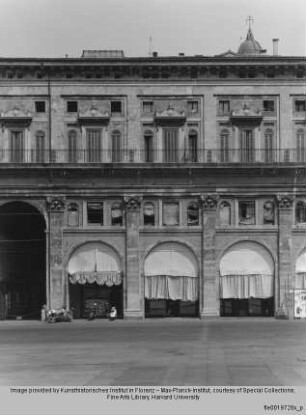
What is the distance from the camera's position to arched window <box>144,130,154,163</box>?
66.4m

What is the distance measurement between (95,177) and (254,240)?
1224 centimetres

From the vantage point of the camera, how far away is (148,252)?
65625 millimetres

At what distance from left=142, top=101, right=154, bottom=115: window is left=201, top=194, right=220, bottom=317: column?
744 centimetres

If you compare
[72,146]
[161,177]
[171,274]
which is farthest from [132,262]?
[72,146]

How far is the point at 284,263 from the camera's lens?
6519 centimetres

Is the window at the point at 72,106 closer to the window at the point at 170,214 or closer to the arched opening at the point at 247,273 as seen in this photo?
the window at the point at 170,214

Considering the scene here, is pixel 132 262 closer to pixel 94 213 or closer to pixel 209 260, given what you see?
pixel 94 213

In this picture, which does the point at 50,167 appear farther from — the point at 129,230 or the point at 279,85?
the point at 279,85

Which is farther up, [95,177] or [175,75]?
[175,75]

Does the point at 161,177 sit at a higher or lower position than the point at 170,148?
lower

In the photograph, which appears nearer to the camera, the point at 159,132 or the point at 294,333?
the point at 294,333

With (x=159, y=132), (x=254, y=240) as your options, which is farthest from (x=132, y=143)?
(x=254, y=240)

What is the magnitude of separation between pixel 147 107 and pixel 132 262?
11387 mm

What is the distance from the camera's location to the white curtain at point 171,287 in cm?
6569
